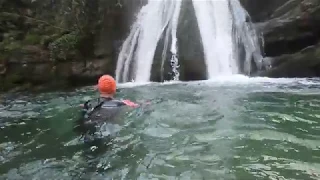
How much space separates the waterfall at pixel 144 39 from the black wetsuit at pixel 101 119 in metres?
8.90

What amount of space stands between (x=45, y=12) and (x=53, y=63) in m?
3.48

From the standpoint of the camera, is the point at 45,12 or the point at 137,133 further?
the point at 45,12

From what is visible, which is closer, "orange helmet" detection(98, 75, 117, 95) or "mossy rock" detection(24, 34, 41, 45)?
"orange helmet" detection(98, 75, 117, 95)

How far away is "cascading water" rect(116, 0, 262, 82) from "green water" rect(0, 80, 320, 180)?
5383 millimetres

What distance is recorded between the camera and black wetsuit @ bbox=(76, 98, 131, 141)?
5.53m

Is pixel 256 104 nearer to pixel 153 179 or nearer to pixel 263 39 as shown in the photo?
pixel 153 179

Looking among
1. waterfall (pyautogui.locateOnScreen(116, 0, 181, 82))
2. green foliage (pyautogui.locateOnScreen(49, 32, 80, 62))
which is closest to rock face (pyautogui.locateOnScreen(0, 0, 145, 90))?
green foliage (pyautogui.locateOnScreen(49, 32, 80, 62))

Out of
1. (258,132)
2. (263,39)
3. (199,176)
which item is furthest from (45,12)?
(199,176)

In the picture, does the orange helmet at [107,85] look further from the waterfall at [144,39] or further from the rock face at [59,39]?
the rock face at [59,39]

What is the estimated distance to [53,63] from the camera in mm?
15539

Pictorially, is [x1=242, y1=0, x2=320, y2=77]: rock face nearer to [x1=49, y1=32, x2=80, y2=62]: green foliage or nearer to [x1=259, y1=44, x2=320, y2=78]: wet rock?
[x1=259, y1=44, x2=320, y2=78]: wet rock

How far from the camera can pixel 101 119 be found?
562 cm

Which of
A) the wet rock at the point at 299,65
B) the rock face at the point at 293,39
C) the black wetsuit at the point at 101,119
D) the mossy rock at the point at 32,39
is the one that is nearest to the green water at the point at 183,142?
the black wetsuit at the point at 101,119

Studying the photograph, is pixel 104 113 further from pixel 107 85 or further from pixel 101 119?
pixel 107 85
